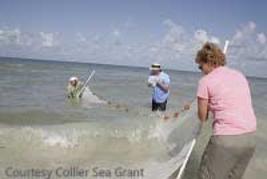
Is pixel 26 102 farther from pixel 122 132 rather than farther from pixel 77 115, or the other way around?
pixel 122 132

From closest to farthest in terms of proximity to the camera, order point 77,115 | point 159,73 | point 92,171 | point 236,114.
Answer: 1. point 236,114
2. point 92,171
3. point 159,73
4. point 77,115

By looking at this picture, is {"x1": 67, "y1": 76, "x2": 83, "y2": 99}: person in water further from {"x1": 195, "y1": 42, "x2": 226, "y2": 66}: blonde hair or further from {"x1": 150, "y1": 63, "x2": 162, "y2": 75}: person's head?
{"x1": 195, "y1": 42, "x2": 226, "y2": 66}: blonde hair

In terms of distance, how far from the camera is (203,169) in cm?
401

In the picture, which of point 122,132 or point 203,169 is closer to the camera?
point 203,169

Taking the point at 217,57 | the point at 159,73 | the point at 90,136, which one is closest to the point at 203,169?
the point at 217,57

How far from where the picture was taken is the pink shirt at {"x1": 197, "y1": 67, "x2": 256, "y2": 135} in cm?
379

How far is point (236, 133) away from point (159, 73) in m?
6.87

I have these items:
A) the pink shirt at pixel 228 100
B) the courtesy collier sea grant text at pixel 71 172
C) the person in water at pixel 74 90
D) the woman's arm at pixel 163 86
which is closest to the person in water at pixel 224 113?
the pink shirt at pixel 228 100

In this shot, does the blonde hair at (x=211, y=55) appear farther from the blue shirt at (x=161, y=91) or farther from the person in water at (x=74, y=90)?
the person in water at (x=74, y=90)

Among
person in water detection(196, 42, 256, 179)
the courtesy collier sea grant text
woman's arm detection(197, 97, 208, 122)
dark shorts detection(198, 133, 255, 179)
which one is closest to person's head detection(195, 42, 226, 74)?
person in water detection(196, 42, 256, 179)

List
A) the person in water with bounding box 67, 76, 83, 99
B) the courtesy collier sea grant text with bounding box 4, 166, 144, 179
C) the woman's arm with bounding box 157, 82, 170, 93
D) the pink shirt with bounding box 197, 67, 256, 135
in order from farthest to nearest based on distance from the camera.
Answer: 1. the person in water with bounding box 67, 76, 83, 99
2. the woman's arm with bounding box 157, 82, 170, 93
3. the courtesy collier sea grant text with bounding box 4, 166, 144, 179
4. the pink shirt with bounding box 197, 67, 256, 135

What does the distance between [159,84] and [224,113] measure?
6.55 meters

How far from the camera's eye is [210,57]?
391cm

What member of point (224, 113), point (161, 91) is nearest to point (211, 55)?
point (224, 113)
